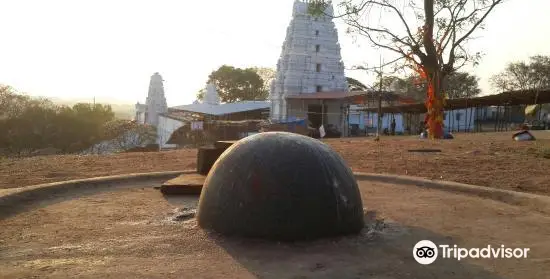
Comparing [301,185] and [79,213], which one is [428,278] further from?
[79,213]

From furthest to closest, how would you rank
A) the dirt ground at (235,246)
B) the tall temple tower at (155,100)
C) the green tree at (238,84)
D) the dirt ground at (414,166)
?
1. the green tree at (238,84)
2. the tall temple tower at (155,100)
3. the dirt ground at (414,166)
4. the dirt ground at (235,246)

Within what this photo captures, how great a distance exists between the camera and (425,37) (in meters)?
14.5

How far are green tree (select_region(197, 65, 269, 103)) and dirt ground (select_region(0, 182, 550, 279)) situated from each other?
150ft

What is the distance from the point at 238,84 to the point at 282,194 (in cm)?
4795

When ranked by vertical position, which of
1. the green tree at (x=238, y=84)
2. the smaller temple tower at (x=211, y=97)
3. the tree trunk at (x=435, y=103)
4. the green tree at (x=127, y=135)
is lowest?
the green tree at (x=127, y=135)

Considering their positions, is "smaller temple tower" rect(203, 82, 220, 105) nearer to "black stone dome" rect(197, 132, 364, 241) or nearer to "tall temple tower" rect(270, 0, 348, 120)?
"tall temple tower" rect(270, 0, 348, 120)

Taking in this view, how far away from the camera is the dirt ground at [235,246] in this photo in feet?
10.3

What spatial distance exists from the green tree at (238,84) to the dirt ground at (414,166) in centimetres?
3910

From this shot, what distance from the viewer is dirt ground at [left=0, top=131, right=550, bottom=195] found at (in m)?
7.45

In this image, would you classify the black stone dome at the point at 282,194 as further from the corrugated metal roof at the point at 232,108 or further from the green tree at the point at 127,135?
the corrugated metal roof at the point at 232,108

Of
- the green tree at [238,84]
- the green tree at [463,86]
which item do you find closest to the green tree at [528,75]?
the green tree at [463,86]

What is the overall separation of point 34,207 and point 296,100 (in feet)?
98.6

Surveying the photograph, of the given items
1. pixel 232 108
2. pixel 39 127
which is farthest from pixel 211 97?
pixel 39 127

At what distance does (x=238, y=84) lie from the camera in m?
51.0
